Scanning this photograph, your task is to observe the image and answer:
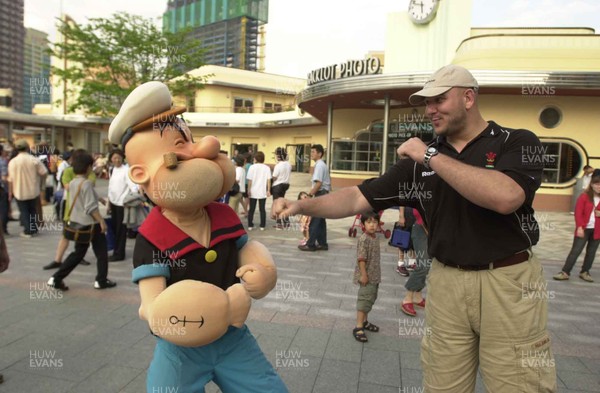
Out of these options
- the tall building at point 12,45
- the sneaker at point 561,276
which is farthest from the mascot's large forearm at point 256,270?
the tall building at point 12,45

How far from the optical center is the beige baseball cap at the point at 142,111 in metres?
2.07

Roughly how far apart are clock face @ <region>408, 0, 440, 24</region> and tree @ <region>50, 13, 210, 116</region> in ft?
34.6

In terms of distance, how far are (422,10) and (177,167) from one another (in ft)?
64.4

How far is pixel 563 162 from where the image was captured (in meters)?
14.9

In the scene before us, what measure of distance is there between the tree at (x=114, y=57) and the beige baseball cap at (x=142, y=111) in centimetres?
1647

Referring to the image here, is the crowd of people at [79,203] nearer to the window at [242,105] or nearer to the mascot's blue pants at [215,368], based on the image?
the mascot's blue pants at [215,368]

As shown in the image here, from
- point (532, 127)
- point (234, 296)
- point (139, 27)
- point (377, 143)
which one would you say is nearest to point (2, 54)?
point (139, 27)

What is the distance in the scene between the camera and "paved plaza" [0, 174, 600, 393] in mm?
3209

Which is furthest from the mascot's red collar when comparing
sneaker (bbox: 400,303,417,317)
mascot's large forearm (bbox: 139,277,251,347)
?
sneaker (bbox: 400,303,417,317)

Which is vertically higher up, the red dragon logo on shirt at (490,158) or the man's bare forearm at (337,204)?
the red dragon logo on shirt at (490,158)

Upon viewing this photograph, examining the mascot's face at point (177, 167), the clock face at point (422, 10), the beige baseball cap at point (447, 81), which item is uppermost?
the clock face at point (422, 10)

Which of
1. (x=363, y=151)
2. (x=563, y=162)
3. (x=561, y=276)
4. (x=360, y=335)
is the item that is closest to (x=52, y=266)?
(x=360, y=335)

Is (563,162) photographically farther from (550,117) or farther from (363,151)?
(363,151)

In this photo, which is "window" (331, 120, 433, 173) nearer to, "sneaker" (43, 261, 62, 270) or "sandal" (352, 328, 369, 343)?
"sneaker" (43, 261, 62, 270)
